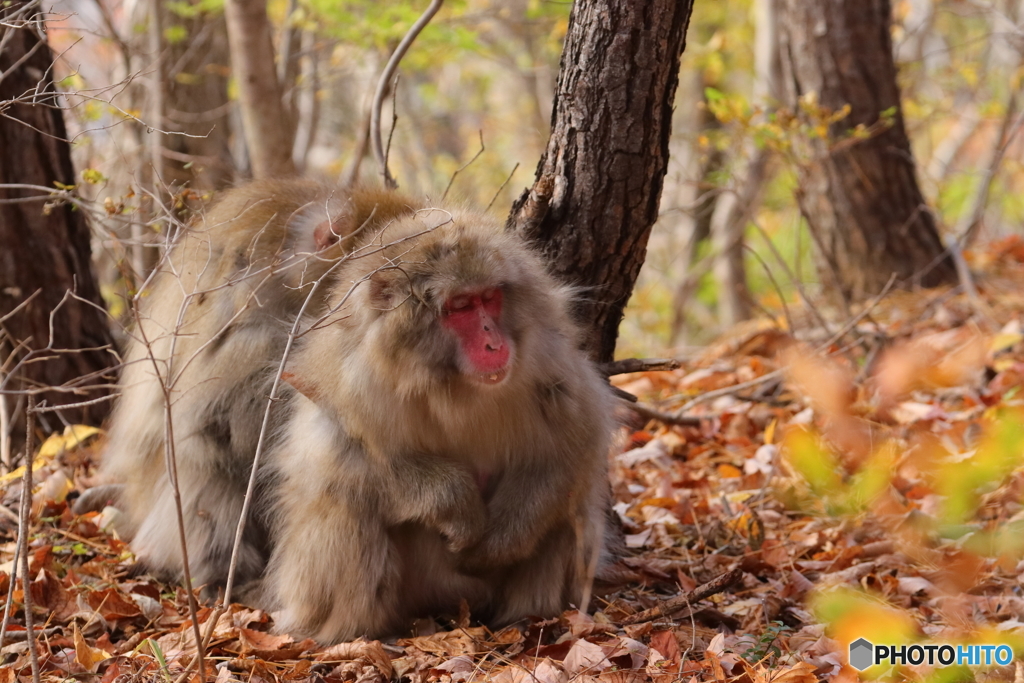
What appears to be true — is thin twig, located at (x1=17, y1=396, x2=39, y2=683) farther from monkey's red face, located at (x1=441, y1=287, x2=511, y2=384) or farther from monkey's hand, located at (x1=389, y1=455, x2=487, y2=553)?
monkey's red face, located at (x1=441, y1=287, x2=511, y2=384)

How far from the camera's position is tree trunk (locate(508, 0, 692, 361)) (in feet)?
11.9

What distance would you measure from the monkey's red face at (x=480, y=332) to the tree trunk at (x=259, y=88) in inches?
119

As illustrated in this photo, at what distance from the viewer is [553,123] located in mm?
3928

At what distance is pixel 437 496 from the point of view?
11.3ft

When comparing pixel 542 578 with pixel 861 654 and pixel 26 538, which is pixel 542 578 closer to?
pixel 861 654

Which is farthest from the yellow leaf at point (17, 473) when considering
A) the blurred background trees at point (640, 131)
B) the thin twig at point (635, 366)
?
the thin twig at point (635, 366)

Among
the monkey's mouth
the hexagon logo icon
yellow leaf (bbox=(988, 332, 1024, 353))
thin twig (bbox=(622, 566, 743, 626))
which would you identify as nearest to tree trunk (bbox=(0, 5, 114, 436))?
the monkey's mouth

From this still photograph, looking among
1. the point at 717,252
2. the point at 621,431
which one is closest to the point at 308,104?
the point at 717,252

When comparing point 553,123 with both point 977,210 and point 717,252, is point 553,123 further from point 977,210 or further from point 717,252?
point 717,252

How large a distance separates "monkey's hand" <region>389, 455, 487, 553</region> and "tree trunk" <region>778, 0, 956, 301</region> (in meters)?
3.90

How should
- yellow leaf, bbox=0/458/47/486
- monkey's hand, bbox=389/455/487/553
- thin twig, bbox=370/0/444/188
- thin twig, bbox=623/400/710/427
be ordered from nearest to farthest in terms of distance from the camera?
monkey's hand, bbox=389/455/487/553 → yellow leaf, bbox=0/458/47/486 → thin twig, bbox=370/0/444/188 → thin twig, bbox=623/400/710/427

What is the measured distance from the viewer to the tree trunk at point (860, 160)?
21.9ft

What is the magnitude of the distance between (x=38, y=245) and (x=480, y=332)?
2766 mm

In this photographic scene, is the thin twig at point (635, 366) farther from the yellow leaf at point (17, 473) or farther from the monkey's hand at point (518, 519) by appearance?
the yellow leaf at point (17, 473)
